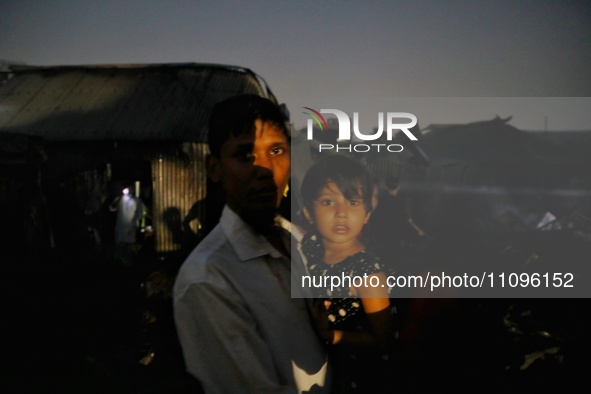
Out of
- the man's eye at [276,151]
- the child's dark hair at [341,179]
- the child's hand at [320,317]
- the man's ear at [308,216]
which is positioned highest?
the man's eye at [276,151]

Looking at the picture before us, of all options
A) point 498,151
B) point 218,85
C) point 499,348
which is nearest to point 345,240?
point 499,348

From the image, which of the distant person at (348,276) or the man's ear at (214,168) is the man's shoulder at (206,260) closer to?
the man's ear at (214,168)

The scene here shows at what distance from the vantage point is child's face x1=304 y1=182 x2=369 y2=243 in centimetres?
217

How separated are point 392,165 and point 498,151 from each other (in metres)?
1.57

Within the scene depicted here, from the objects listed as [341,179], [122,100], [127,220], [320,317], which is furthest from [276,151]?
[122,100]

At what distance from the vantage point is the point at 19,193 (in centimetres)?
732

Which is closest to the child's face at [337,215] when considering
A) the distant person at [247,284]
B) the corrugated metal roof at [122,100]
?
the distant person at [247,284]

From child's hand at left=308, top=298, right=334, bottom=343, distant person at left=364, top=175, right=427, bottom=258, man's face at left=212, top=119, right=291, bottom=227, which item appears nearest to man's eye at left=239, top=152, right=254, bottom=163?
man's face at left=212, top=119, right=291, bottom=227

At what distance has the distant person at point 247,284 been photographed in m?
1.33

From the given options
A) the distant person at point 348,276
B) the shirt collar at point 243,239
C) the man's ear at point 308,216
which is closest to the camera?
the shirt collar at point 243,239

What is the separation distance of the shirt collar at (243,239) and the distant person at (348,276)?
0.29 m

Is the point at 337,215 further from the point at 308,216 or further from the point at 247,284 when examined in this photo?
the point at 247,284

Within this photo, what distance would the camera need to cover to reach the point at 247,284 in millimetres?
1452

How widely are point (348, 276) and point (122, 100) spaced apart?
8257mm
